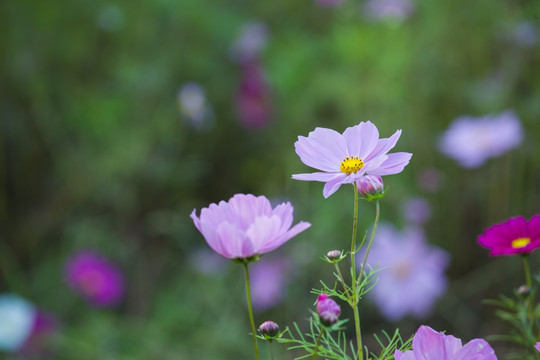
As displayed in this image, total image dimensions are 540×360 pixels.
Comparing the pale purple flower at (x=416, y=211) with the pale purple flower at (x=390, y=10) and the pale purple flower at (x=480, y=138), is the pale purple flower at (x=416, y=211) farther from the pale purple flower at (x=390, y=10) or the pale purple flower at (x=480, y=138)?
the pale purple flower at (x=390, y=10)

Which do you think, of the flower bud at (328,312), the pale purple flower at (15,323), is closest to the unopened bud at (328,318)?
the flower bud at (328,312)

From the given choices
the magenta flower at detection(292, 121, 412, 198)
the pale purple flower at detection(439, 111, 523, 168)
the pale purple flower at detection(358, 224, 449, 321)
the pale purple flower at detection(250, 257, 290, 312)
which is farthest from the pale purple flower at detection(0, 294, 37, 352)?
the magenta flower at detection(292, 121, 412, 198)

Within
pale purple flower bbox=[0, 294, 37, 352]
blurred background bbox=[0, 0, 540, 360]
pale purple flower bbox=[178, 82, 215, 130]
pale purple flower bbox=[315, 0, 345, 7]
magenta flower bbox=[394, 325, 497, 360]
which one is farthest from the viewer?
pale purple flower bbox=[315, 0, 345, 7]

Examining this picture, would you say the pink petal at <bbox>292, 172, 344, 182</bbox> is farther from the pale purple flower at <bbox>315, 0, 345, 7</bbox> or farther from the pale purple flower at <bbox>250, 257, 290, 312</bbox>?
the pale purple flower at <bbox>315, 0, 345, 7</bbox>

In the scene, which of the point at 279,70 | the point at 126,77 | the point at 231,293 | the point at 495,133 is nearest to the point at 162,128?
the point at 126,77

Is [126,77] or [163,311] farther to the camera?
[126,77]

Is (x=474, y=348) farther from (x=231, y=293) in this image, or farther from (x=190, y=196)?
(x=190, y=196)

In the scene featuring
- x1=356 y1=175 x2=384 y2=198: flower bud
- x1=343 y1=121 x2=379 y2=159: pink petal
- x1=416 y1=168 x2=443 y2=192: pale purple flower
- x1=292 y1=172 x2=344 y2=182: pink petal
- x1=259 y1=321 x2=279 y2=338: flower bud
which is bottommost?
x1=259 y1=321 x2=279 y2=338: flower bud
